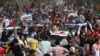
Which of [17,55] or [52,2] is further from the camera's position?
[52,2]

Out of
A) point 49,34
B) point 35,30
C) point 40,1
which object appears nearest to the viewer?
point 49,34

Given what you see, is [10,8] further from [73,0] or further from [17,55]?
[17,55]

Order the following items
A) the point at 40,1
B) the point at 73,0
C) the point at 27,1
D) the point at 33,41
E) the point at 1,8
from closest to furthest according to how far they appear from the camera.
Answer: the point at 33,41
the point at 1,8
the point at 27,1
the point at 40,1
the point at 73,0

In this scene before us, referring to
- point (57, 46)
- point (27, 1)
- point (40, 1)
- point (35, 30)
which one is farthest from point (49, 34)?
point (40, 1)

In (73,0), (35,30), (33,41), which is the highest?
(33,41)

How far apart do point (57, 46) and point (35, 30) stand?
26.5 ft

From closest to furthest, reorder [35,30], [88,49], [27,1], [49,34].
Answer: [88,49] < [49,34] < [35,30] < [27,1]

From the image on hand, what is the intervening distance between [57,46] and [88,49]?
1.01m

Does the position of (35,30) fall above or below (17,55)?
below

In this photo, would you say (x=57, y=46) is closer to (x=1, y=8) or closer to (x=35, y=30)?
(x=35, y=30)

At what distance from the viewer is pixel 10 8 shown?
5400 cm

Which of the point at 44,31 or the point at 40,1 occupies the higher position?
the point at 44,31

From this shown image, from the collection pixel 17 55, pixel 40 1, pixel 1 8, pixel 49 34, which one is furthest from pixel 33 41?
pixel 40 1

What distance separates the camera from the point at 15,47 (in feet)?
52.0
